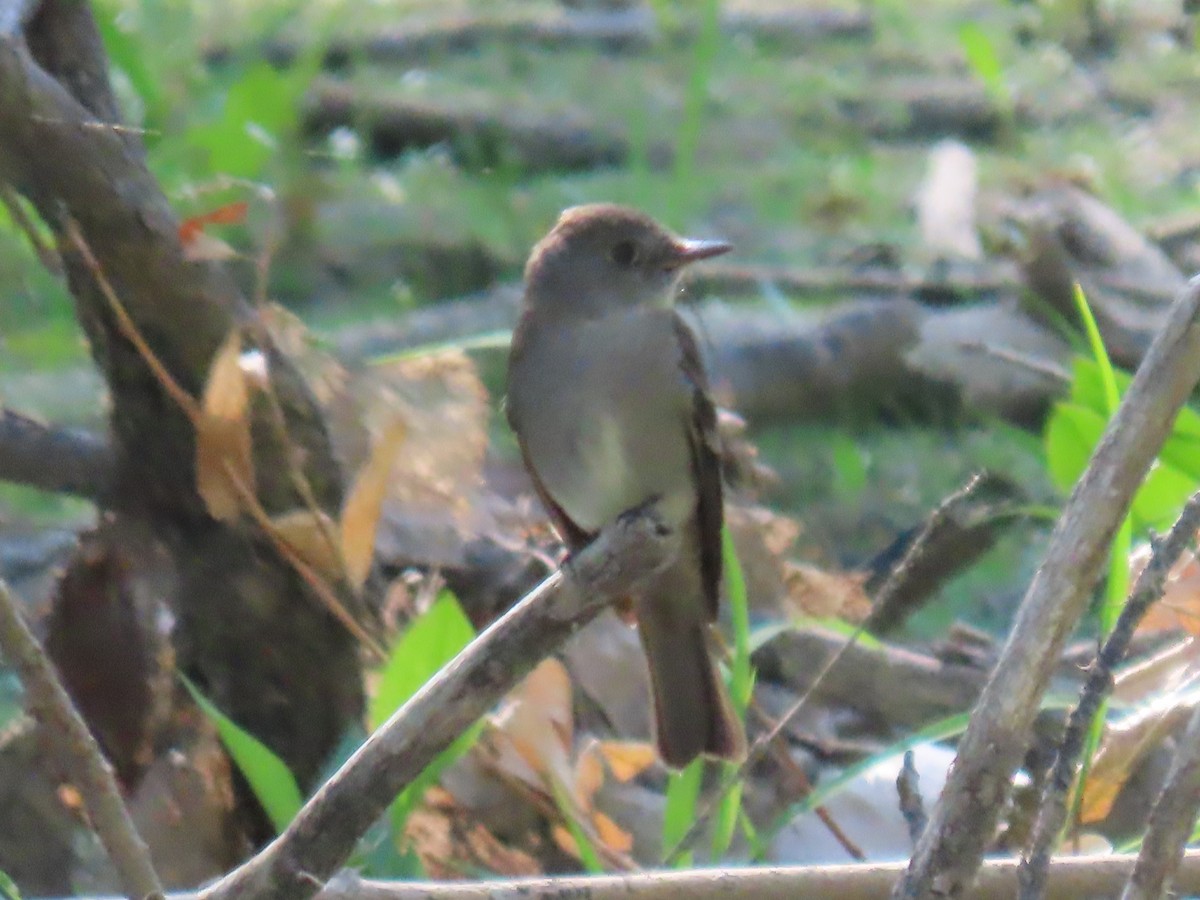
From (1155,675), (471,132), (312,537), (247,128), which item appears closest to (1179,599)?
(1155,675)

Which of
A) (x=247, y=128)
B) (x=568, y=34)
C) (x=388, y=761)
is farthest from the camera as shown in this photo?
(x=568, y=34)

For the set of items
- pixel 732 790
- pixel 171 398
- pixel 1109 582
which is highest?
pixel 171 398

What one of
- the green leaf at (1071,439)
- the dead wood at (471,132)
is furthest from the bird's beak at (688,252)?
the dead wood at (471,132)

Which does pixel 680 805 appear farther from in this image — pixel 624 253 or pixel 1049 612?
pixel 1049 612

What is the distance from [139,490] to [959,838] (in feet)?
5.49

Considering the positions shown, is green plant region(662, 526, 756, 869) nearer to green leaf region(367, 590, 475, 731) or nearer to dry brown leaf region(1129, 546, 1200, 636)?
green leaf region(367, 590, 475, 731)

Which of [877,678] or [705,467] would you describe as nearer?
[705,467]

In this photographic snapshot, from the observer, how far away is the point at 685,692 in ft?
9.57

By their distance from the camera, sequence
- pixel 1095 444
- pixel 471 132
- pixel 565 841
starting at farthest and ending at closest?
pixel 471 132 → pixel 565 841 → pixel 1095 444

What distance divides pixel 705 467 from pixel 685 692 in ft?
1.15

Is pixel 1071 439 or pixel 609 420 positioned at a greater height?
pixel 609 420

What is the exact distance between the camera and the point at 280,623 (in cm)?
288

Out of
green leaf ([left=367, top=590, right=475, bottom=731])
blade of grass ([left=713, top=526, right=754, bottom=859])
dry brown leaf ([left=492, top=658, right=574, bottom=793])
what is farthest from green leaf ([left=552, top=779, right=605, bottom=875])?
green leaf ([left=367, top=590, right=475, bottom=731])

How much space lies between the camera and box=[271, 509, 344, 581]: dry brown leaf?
2.74 meters
